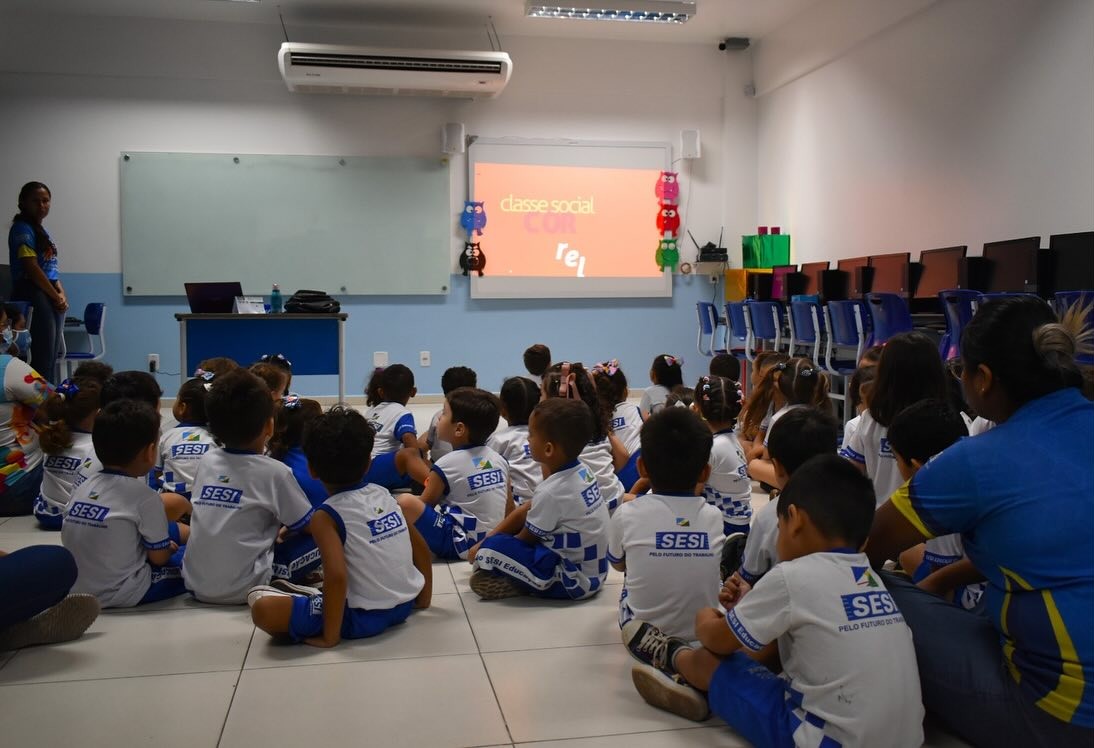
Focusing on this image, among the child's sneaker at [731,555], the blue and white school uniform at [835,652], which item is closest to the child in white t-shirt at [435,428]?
the child's sneaker at [731,555]

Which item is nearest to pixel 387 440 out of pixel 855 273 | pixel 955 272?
pixel 955 272

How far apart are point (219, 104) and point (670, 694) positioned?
789cm

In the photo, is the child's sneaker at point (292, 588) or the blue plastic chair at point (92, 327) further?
the blue plastic chair at point (92, 327)

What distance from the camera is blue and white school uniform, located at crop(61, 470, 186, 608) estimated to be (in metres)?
2.47

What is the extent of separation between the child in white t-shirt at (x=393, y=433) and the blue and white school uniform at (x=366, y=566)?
1282 millimetres

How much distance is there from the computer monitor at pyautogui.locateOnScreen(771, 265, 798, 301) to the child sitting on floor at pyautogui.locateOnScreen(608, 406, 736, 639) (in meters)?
5.79

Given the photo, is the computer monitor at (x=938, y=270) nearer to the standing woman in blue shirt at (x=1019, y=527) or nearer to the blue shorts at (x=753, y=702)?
the standing woman in blue shirt at (x=1019, y=527)

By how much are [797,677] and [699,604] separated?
0.48 meters

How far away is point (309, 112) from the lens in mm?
8492

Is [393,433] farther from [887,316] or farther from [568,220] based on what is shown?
[568,220]

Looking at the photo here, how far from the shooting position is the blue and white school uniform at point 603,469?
10.9 ft

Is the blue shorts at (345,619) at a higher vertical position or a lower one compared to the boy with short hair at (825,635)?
lower

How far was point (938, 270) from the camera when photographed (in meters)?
5.99

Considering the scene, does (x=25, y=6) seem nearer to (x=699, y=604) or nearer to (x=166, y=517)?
(x=166, y=517)
